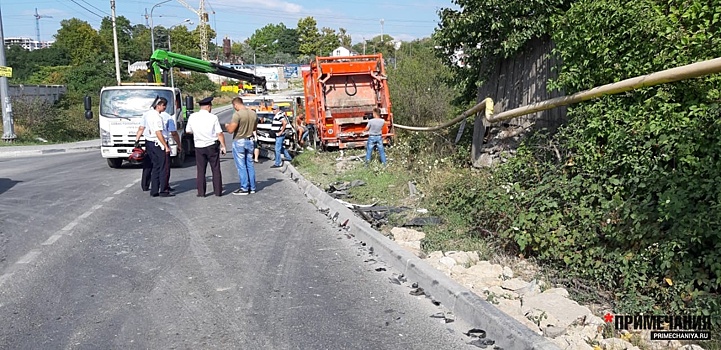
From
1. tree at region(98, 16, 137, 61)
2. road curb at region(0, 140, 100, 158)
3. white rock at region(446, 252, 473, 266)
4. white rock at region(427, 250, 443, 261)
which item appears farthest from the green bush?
tree at region(98, 16, 137, 61)

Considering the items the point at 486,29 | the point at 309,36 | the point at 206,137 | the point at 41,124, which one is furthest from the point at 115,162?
the point at 309,36

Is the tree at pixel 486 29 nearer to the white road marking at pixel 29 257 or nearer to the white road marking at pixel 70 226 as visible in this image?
the white road marking at pixel 70 226

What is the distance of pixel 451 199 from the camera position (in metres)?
8.48

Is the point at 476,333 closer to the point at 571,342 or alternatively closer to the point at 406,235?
the point at 571,342

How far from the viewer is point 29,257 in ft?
23.4

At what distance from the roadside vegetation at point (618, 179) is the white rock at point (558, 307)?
0.98 feet

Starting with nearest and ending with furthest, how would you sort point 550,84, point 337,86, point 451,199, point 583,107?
point 583,107
point 550,84
point 451,199
point 337,86

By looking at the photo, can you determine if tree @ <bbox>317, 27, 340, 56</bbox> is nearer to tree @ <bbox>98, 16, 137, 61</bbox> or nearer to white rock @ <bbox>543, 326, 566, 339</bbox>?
tree @ <bbox>98, 16, 137, 61</bbox>

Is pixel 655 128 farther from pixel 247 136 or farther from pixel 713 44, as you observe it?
pixel 247 136

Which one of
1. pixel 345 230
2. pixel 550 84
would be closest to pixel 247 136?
pixel 345 230

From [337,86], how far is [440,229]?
36.4ft

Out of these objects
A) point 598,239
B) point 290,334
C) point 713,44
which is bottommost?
point 290,334

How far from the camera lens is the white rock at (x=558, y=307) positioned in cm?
471

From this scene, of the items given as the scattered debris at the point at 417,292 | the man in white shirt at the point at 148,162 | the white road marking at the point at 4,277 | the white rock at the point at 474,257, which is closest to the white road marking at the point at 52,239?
the white road marking at the point at 4,277
